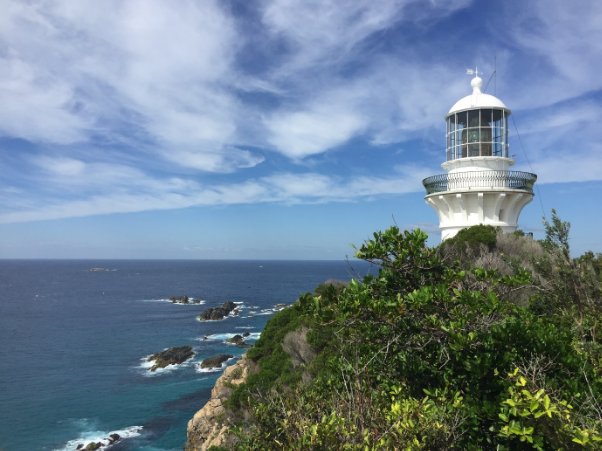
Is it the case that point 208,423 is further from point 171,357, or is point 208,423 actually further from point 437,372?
point 171,357

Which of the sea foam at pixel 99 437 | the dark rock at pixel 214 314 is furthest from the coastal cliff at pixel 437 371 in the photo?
the dark rock at pixel 214 314

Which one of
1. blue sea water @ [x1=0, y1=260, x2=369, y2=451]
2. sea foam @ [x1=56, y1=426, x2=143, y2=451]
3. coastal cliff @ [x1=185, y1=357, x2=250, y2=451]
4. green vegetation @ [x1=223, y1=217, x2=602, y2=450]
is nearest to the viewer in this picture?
green vegetation @ [x1=223, y1=217, x2=602, y2=450]

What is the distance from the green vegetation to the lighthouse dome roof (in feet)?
34.1

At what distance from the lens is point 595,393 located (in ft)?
13.5

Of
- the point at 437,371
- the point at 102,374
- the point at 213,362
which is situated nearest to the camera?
the point at 437,371

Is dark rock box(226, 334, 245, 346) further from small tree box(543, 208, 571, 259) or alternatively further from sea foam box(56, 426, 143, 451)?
small tree box(543, 208, 571, 259)

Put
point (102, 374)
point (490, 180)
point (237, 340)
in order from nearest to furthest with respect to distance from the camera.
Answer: point (490, 180), point (102, 374), point (237, 340)

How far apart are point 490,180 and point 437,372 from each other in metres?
11.2

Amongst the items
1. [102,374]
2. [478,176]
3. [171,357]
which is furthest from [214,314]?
[478,176]

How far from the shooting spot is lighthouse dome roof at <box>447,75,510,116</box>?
15.0 metres

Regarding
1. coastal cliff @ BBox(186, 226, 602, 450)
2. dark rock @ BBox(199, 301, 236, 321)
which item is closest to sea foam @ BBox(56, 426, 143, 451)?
coastal cliff @ BBox(186, 226, 602, 450)

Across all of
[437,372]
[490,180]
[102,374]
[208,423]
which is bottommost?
[102,374]

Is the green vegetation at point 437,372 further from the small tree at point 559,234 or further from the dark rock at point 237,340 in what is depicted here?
the dark rock at point 237,340

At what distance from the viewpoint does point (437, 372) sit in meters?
4.77
